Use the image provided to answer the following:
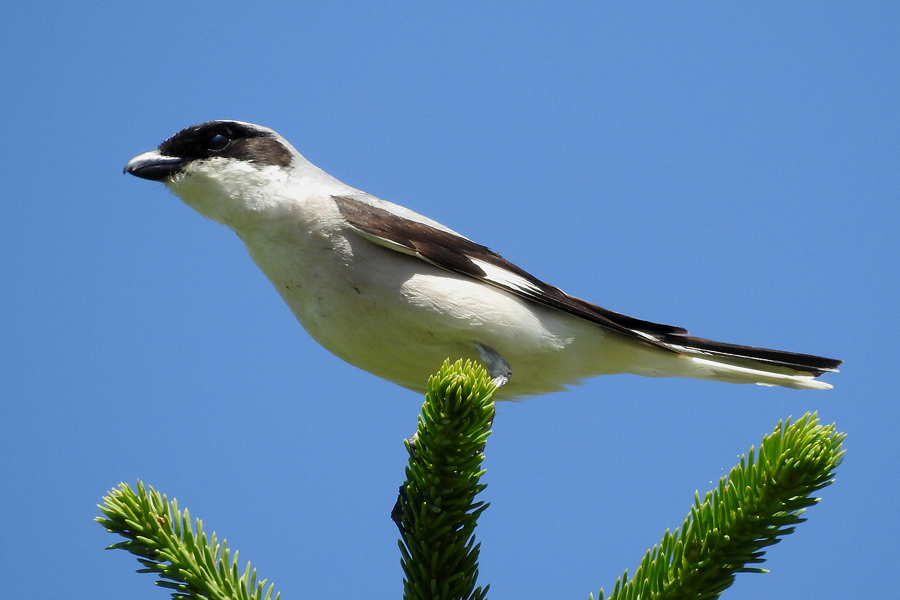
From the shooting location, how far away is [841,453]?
1775 millimetres

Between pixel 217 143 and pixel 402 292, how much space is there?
4.74ft

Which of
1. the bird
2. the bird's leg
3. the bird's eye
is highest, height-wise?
the bird's eye

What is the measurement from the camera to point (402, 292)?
328 centimetres

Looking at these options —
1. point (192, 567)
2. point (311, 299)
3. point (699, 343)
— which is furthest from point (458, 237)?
point (192, 567)

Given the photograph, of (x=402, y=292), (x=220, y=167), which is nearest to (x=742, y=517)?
(x=402, y=292)

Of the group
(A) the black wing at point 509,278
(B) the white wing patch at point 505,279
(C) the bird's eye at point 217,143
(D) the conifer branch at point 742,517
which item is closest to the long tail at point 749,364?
(A) the black wing at point 509,278

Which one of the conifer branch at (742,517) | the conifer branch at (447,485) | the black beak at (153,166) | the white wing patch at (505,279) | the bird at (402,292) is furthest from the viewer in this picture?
the black beak at (153,166)

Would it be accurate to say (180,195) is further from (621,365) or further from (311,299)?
(621,365)

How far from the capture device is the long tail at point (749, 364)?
373cm

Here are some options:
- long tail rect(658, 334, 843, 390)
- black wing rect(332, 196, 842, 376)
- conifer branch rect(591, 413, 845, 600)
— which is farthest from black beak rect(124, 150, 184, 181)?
conifer branch rect(591, 413, 845, 600)

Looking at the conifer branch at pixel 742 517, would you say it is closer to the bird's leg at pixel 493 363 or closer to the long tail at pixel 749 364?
the bird's leg at pixel 493 363

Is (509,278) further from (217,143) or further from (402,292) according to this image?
(217,143)

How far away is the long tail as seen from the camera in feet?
12.2

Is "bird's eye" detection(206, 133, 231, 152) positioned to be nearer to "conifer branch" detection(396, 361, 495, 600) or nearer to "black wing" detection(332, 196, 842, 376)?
"black wing" detection(332, 196, 842, 376)
